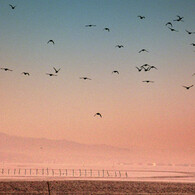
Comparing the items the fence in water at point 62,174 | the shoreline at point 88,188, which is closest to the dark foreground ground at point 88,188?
the shoreline at point 88,188

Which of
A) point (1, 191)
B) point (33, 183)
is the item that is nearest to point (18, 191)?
point (1, 191)

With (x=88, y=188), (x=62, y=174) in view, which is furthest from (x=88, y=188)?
(x=62, y=174)

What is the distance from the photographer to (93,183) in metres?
59.5

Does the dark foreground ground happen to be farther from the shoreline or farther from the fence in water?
the fence in water

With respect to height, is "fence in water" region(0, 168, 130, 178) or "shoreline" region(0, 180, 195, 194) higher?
"fence in water" region(0, 168, 130, 178)

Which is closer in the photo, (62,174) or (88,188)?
(88,188)

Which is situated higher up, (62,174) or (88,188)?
(62,174)

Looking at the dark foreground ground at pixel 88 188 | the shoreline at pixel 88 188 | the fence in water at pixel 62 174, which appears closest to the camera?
the dark foreground ground at pixel 88 188

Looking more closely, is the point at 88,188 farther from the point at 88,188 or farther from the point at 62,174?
the point at 62,174

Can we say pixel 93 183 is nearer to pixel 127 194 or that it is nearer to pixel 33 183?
pixel 33 183

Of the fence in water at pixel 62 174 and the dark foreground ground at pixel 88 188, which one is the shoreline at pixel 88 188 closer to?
the dark foreground ground at pixel 88 188

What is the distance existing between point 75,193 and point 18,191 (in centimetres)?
788

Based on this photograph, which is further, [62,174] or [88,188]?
[62,174]

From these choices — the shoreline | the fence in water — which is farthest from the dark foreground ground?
the fence in water
